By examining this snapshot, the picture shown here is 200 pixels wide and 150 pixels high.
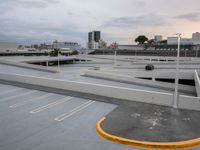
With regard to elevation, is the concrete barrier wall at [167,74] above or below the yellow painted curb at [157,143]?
above

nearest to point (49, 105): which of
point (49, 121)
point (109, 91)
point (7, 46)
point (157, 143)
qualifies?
point (49, 121)

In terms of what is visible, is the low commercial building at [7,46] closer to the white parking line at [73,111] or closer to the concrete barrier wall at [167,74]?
the concrete barrier wall at [167,74]

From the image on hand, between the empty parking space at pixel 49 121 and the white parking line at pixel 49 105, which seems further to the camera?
the white parking line at pixel 49 105

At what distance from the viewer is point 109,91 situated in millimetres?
14680

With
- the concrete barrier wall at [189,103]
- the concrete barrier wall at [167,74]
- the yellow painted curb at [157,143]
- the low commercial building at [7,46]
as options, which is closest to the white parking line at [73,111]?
the yellow painted curb at [157,143]

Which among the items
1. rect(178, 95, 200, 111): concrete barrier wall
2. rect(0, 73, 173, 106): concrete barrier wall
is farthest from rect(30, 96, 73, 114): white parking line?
rect(178, 95, 200, 111): concrete barrier wall

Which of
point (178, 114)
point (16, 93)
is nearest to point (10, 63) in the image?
point (16, 93)

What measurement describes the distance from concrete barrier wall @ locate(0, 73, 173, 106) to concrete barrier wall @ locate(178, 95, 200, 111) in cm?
66

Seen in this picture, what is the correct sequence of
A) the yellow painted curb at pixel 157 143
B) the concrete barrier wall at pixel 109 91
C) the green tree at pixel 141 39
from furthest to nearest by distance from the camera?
1. the green tree at pixel 141 39
2. the concrete barrier wall at pixel 109 91
3. the yellow painted curb at pixel 157 143

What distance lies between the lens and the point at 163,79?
2730cm

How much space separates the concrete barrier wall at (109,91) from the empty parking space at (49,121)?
1.39 metres

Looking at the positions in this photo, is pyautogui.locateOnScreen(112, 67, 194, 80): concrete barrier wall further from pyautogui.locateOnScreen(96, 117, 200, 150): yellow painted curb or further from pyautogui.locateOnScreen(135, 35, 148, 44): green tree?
pyautogui.locateOnScreen(135, 35, 148, 44): green tree

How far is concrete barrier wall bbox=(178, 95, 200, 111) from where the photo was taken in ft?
38.5

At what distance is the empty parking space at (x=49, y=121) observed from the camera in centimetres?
799
